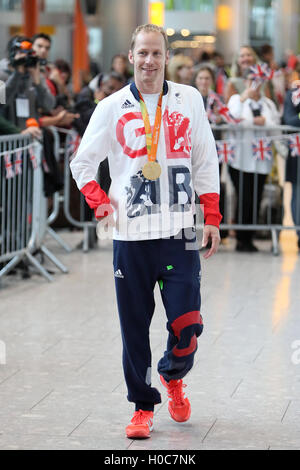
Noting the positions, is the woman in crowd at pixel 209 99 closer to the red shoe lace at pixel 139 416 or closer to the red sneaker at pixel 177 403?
the red sneaker at pixel 177 403

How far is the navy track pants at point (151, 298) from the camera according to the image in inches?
176

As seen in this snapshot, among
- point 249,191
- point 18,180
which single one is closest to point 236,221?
point 249,191

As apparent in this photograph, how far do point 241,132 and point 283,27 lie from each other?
3596 centimetres

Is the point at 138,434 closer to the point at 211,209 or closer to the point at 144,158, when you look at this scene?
the point at 211,209

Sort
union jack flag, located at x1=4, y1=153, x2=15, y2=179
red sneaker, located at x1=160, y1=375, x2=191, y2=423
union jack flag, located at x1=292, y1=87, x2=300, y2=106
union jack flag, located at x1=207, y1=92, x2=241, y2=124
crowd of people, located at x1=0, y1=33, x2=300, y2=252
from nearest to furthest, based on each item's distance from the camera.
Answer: red sneaker, located at x1=160, y1=375, x2=191, y2=423, union jack flag, located at x1=4, y1=153, x2=15, y2=179, crowd of people, located at x1=0, y1=33, x2=300, y2=252, union jack flag, located at x1=292, y1=87, x2=300, y2=106, union jack flag, located at x1=207, y1=92, x2=241, y2=124

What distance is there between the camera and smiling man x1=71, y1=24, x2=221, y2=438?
4.41 meters

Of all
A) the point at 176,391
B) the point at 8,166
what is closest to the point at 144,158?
the point at 176,391

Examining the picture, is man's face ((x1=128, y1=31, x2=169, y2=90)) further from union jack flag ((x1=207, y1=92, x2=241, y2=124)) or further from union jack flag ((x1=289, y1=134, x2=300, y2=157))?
union jack flag ((x1=289, y1=134, x2=300, y2=157))

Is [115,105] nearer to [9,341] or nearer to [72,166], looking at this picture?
[72,166]

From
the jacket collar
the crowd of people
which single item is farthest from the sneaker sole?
the crowd of people

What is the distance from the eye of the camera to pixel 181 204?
176 inches

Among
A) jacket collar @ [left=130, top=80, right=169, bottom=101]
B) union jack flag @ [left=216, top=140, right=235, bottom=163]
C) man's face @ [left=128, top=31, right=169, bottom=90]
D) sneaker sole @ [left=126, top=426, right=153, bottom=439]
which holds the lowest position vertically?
sneaker sole @ [left=126, top=426, right=153, bottom=439]

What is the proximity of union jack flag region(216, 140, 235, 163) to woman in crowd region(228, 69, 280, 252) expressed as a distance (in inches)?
2.2

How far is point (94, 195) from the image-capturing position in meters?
4.43
